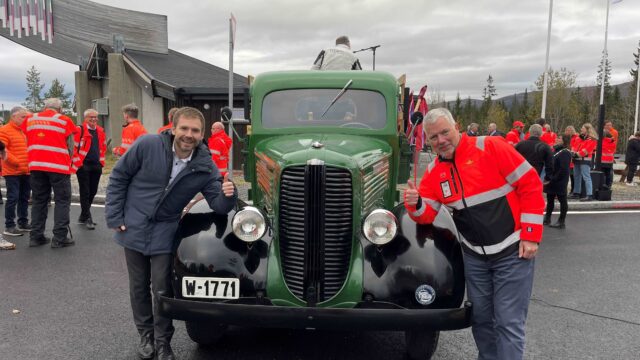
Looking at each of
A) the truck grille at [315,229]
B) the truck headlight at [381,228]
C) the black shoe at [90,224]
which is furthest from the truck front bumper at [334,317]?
the black shoe at [90,224]

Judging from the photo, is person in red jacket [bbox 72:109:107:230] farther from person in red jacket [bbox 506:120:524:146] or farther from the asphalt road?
person in red jacket [bbox 506:120:524:146]

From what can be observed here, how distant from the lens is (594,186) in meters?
11.9

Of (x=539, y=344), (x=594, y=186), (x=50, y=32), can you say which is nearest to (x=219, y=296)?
(x=539, y=344)

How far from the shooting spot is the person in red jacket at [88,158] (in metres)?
7.63

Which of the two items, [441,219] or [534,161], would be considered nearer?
[441,219]

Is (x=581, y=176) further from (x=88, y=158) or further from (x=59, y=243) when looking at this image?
(x=59, y=243)

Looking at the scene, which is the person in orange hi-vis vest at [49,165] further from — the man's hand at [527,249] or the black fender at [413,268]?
the man's hand at [527,249]

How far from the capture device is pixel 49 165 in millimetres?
6418

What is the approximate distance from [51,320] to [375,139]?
3252 mm

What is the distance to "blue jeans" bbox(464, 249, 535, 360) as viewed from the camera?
2.98 meters

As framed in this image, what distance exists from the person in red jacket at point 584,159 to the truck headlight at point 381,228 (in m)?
10.5

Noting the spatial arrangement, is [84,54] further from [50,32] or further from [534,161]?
[534,161]

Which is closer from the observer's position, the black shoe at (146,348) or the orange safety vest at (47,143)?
the black shoe at (146,348)

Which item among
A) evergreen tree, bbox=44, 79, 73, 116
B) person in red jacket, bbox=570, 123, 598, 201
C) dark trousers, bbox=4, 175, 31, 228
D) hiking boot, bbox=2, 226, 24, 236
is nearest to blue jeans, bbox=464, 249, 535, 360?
hiking boot, bbox=2, 226, 24, 236
